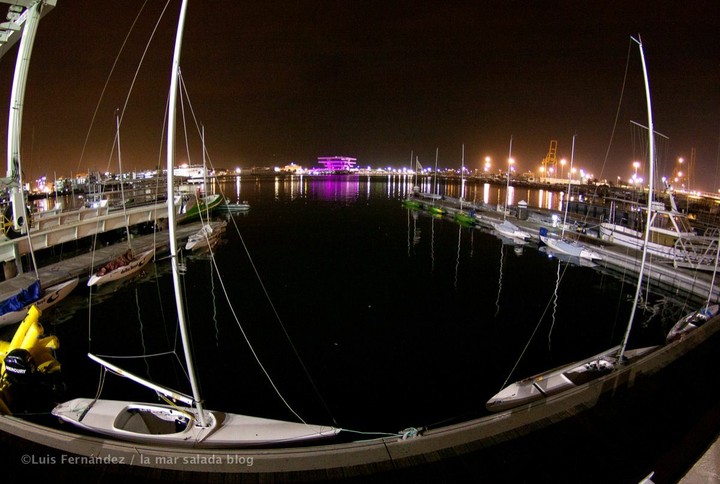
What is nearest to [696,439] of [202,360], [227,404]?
[227,404]

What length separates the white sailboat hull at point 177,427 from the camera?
729cm

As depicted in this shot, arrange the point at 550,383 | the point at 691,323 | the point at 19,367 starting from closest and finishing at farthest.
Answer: the point at 19,367
the point at 550,383
the point at 691,323

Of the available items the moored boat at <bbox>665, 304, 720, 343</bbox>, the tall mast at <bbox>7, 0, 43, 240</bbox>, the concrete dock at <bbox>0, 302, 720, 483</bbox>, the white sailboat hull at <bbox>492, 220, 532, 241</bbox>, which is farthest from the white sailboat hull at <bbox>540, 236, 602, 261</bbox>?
the tall mast at <bbox>7, 0, 43, 240</bbox>

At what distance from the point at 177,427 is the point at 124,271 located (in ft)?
63.5

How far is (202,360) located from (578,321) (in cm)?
1733

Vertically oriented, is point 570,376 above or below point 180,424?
below

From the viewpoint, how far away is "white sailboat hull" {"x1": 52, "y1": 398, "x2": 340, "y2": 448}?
7293 millimetres

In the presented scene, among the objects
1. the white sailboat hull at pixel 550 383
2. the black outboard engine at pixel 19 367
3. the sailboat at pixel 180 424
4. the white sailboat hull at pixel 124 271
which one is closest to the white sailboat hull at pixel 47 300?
the white sailboat hull at pixel 124 271

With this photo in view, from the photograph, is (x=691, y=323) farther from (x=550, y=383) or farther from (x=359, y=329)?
(x=359, y=329)

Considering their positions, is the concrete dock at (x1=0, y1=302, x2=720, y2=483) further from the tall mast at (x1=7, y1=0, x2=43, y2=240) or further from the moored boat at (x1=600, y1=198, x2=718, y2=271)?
the moored boat at (x1=600, y1=198, x2=718, y2=271)

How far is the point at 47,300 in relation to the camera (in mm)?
18250

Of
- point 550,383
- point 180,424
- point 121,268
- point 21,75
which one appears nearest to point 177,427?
point 180,424

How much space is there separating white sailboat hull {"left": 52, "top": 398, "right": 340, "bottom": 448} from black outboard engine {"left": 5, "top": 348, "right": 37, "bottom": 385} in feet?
6.16

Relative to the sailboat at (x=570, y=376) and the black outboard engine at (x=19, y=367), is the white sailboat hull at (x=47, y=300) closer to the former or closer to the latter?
the black outboard engine at (x=19, y=367)
